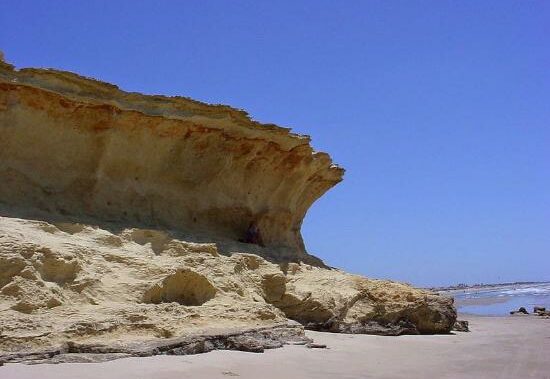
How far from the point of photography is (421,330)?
1300 cm

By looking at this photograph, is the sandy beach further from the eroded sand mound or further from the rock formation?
the eroded sand mound

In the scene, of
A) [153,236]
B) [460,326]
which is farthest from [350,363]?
[460,326]

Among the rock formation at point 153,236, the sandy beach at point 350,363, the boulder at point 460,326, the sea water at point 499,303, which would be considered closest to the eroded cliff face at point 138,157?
the rock formation at point 153,236

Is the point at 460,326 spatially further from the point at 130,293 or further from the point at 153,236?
the point at 130,293

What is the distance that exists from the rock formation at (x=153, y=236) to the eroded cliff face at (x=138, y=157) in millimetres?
25

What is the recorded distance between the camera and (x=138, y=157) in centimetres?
1122

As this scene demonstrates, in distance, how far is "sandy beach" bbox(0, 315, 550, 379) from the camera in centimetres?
630

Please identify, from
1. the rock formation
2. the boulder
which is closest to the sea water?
the boulder

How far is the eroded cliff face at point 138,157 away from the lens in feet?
32.3

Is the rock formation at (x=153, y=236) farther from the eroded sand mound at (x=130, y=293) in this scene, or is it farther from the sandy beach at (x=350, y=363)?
the sandy beach at (x=350, y=363)

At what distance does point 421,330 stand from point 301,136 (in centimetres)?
512

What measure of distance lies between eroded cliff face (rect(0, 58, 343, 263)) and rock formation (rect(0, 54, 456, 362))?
25 millimetres

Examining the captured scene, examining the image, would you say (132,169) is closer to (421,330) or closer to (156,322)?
(156,322)

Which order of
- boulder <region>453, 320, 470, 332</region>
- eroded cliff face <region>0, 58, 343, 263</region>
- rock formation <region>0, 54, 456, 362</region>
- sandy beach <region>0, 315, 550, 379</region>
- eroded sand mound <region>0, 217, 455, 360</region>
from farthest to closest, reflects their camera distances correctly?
1. boulder <region>453, 320, 470, 332</region>
2. eroded cliff face <region>0, 58, 343, 263</region>
3. rock formation <region>0, 54, 456, 362</region>
4. eroded sand mound <region>0, 217, 455, 360</region>
5. sandy beach <region>0, 315, 550, 379</region>
